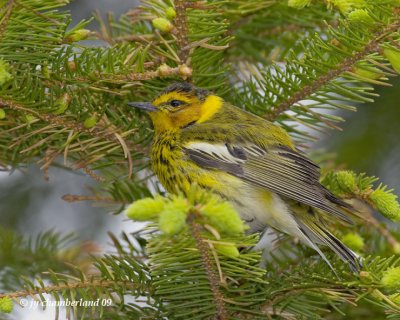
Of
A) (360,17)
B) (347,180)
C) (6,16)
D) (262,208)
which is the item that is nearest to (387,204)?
(347,180)

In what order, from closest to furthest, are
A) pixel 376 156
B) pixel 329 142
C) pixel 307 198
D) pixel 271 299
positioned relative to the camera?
pixel 271 299 → pixel 307 198 → pixel 376 156 → pixel 329 142

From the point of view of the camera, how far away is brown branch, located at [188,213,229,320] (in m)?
1.83

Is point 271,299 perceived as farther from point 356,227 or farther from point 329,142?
point 329,142

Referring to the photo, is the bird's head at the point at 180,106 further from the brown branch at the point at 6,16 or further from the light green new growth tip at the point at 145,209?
the light green new growth tip at the point at 145,209

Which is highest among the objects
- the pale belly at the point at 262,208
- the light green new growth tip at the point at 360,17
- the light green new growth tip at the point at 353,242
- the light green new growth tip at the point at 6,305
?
the light green new growth tip at the point at 360,17

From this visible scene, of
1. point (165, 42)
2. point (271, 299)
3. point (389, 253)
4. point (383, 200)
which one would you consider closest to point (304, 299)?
point (271, 299)

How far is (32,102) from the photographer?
2.44m

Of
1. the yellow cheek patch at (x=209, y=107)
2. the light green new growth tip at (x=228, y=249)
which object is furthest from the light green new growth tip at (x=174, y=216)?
the yellow cheek patch at (x=209, y=107)

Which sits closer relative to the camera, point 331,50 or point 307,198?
point 331,50

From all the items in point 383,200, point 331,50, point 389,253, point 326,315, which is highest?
point 331,50

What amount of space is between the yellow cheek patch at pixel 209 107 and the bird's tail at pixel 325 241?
734 millimetres

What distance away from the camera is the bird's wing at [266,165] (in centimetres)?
309

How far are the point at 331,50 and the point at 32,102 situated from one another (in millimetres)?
1109

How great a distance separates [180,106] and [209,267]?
4.76ft
